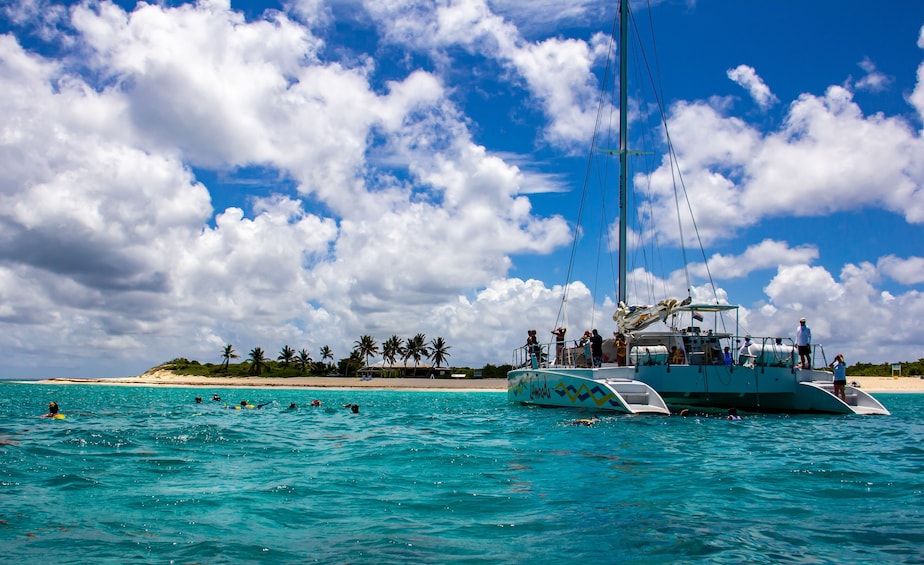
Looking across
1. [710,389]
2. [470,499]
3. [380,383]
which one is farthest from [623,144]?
[380,383]

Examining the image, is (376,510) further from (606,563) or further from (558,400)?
(558,400)

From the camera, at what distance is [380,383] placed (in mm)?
86375

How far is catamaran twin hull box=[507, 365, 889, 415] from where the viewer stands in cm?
2092

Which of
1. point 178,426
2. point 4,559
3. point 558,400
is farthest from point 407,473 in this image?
point 558,400

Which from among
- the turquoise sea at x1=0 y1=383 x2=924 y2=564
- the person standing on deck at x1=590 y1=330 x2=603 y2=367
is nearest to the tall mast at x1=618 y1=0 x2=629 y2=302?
the person standing on deck at x1=590 y1=330 x2=603 y2=367

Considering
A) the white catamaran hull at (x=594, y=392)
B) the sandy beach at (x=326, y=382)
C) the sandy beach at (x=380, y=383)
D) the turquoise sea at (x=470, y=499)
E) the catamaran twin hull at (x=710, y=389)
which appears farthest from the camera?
the sandy beach at (x=326, y=382)

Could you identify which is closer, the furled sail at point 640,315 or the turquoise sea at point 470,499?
the turquoise sea at point 470,499

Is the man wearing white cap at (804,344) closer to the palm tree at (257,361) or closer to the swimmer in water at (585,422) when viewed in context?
the swimmer in water at (585,422)

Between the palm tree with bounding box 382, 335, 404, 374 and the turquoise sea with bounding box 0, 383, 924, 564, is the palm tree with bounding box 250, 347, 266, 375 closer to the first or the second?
the palm tree with bounding box 382, 335, 404, 374

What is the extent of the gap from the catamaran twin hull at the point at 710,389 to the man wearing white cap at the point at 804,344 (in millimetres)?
680

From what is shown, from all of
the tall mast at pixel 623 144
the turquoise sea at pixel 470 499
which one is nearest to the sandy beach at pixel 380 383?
the tall mast at pixel 623 144

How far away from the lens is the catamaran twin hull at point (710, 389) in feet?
68.6

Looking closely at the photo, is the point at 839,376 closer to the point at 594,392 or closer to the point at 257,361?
the point at 594,392

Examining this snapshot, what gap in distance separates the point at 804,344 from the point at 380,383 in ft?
225
